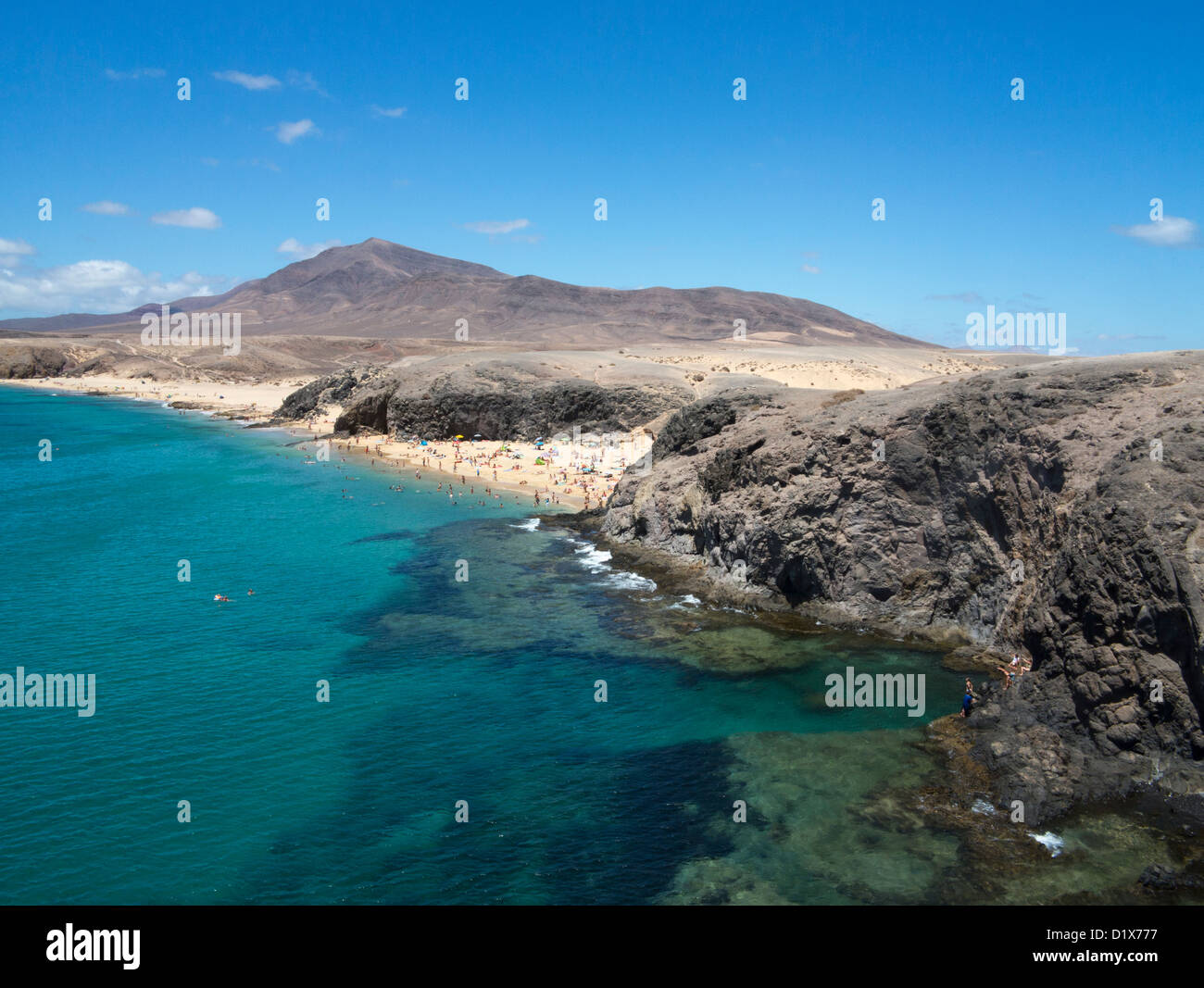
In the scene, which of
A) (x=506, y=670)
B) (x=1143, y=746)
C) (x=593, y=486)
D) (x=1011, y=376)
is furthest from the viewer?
(x=593, y=486)

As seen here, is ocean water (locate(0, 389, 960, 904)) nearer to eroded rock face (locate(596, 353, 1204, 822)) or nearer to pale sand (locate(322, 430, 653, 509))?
eroded rock face (locate(596, 353, 1204, 822))

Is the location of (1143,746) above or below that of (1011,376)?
below

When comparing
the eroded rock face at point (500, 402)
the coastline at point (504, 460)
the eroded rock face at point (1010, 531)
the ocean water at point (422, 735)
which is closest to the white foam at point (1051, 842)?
the eroded rock face at point (1010, 531)

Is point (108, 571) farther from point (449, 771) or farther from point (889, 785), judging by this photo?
point (889, 785)

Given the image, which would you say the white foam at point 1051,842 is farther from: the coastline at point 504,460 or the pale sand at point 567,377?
the pale sand at point 567,377

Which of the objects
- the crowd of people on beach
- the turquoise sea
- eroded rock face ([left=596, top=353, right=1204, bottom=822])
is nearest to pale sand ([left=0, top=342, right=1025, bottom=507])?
the crowd of people on beach
